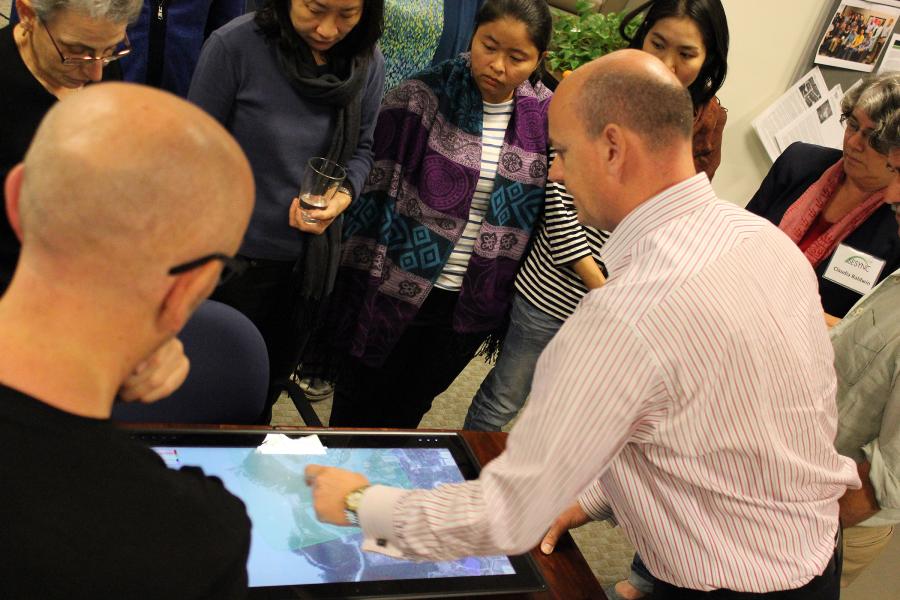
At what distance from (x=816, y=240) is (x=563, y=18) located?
145 centimetres

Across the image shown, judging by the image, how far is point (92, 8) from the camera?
5.19 feet

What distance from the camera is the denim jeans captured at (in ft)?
7.45

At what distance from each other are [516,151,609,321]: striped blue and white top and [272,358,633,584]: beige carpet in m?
0.87

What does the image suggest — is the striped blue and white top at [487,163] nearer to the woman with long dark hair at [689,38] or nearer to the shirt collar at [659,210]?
the woman with long dark hair at [689,38]

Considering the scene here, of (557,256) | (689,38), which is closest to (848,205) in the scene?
(689,38)

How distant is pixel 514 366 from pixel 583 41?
1489mm

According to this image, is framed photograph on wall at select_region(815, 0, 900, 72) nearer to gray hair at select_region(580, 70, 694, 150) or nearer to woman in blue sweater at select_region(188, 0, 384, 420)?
woman in blue sweater at select_region(188, 0, 384, 420)

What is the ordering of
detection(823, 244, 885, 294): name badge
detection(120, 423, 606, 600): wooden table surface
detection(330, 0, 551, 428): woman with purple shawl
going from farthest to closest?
detection(823, 244, 885, 294): name badge → detection(330, 0, 551, 428): woman with purple shawl → detection(120, 423, 606, 600): wooden table surface

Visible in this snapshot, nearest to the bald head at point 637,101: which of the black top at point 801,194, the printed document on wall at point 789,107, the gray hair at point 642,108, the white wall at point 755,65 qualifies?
the gray hair at point 642,108

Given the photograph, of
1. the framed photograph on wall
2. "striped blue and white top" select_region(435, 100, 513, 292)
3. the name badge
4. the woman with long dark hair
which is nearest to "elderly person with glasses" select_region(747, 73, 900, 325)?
the name badge

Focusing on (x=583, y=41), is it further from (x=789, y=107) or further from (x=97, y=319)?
(x=97, y=319)

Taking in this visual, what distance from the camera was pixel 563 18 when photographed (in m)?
3.22

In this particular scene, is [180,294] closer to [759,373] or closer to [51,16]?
[759,373]

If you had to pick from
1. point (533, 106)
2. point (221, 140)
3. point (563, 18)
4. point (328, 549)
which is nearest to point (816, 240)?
point (533, 106)
